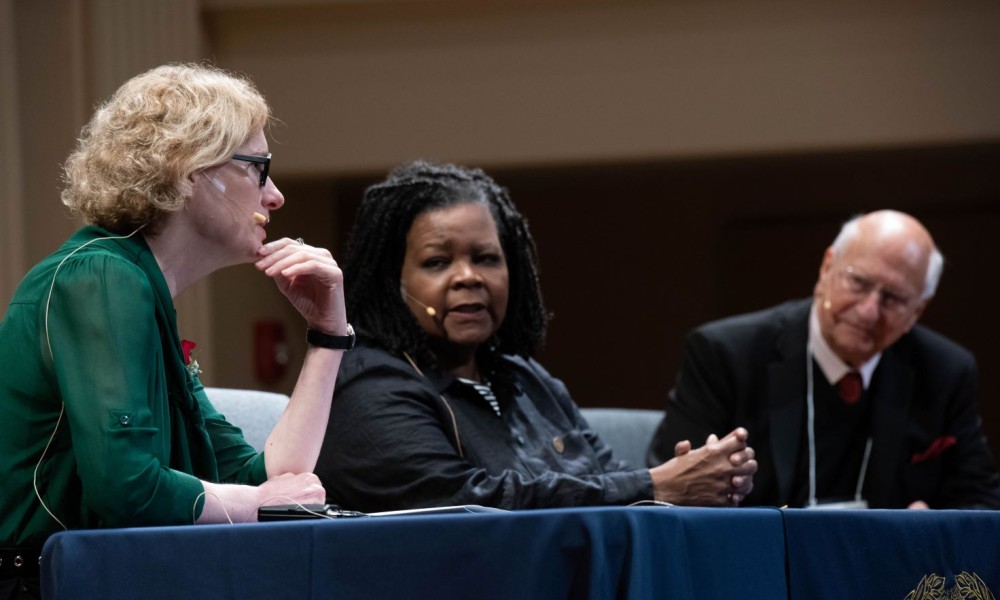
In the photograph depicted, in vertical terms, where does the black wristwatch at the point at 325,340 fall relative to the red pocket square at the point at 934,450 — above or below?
above

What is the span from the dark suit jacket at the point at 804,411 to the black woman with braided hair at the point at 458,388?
0.74 meters

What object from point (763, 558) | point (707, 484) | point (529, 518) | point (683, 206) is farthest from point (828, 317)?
point (683, 206)

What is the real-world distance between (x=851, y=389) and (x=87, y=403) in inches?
97.9

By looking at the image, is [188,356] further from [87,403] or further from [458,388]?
[458,388]

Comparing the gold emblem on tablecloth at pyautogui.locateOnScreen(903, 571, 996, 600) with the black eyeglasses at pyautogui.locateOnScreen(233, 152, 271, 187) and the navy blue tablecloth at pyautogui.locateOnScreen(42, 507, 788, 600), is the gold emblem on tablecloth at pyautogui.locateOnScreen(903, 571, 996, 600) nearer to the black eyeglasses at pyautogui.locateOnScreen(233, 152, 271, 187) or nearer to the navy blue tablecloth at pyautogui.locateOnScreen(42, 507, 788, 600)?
the navy blue tablecloth at pyautogui.locateOnScreen(42, 507, 788, 600)

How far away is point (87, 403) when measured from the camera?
5.21 ft

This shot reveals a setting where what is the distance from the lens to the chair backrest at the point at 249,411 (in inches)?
105

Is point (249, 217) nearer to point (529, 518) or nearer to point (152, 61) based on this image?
point (529, 518)

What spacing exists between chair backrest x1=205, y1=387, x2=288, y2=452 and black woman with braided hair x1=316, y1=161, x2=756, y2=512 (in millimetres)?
263

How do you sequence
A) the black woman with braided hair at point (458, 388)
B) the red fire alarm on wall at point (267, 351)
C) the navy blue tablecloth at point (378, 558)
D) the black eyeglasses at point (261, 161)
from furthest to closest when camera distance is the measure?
the red fire alarm on wall at point (267, 351)
the black woman with braided hair at point (458, 388)
the black eyeglasses at point (261, 161)
the navy blue tablecloth at point (378, 558)

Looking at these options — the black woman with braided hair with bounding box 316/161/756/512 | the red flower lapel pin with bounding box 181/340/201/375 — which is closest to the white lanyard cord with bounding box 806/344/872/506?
the black woman with braided hair with bounding box 316/161/756/512

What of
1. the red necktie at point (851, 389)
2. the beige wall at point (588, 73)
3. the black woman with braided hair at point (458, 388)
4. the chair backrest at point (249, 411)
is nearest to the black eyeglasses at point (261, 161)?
the black woman with braided hair at point (458, 388)

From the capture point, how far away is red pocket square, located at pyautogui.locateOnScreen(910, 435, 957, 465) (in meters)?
3.52

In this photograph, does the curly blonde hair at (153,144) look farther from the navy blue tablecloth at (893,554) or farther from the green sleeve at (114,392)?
the navy blue tablecloth at (893,554)
